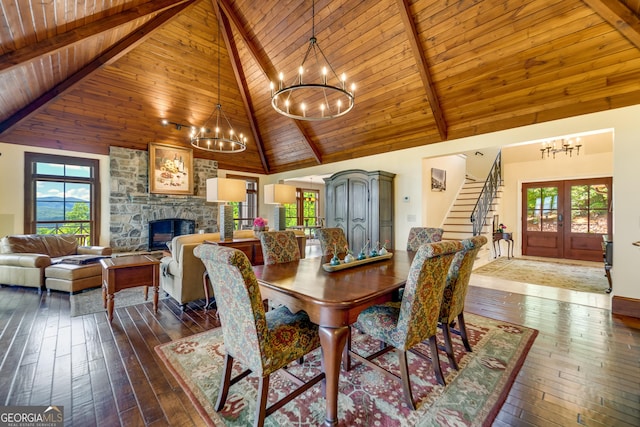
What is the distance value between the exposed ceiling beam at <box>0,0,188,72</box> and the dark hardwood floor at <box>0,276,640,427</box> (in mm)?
2897

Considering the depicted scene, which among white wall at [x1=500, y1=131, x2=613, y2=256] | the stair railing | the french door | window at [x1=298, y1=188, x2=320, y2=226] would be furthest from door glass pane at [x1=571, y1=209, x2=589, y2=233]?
window at [x1=298, y1=188, x2=320, y2=226]

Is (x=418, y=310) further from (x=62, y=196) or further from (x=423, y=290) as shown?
(x=62, y=196)

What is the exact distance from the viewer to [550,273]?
215 inches

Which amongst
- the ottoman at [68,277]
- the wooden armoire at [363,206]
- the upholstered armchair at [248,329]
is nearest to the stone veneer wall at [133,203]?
the ottoman at [68,277]

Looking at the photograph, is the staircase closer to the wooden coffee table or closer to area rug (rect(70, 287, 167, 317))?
the wooden coffee table

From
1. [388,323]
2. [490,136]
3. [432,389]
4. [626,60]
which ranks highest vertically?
[626,60]

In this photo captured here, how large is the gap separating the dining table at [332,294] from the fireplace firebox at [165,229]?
5.12 m

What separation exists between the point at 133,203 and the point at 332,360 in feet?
20.3

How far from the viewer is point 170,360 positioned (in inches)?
89.9

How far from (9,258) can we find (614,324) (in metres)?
8.05

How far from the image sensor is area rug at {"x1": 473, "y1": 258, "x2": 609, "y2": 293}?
4609mm

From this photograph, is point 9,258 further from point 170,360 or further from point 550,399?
point 550,399

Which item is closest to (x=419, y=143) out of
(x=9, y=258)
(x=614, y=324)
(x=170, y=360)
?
(x=614, y=324)

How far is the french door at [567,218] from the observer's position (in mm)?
6508
